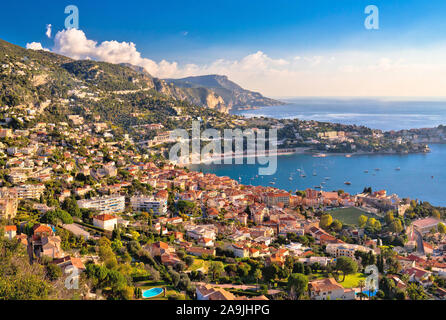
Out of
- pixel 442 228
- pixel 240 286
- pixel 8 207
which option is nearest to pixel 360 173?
pixel 442 228

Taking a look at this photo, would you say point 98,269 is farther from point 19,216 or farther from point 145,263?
point 19,216

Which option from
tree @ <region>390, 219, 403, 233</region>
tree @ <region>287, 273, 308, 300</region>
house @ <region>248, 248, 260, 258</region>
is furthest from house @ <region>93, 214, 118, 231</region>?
tree @ <region>390, 219, 403, 233</region>

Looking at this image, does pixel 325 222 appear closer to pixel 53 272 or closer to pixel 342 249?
pixel 342 249

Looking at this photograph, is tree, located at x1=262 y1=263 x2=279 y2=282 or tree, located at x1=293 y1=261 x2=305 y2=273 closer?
tree, located at x1=262 y1=263 x2=279 y2=282

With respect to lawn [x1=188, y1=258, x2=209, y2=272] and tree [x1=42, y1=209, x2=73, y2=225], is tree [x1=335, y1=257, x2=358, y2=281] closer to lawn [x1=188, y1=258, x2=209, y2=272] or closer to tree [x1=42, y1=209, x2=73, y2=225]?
lawn [x1=188, y1=258, x2=209, y2=272]

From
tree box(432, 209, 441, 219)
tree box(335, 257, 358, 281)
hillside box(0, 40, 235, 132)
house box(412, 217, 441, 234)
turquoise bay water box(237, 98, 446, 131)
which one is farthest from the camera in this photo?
turquoise bay water box(237, 98, 446, 131)

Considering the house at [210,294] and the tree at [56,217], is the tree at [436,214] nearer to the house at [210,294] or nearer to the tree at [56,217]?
the house at [210,294]

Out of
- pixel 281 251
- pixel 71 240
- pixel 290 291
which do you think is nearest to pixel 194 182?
pixel 281 251
